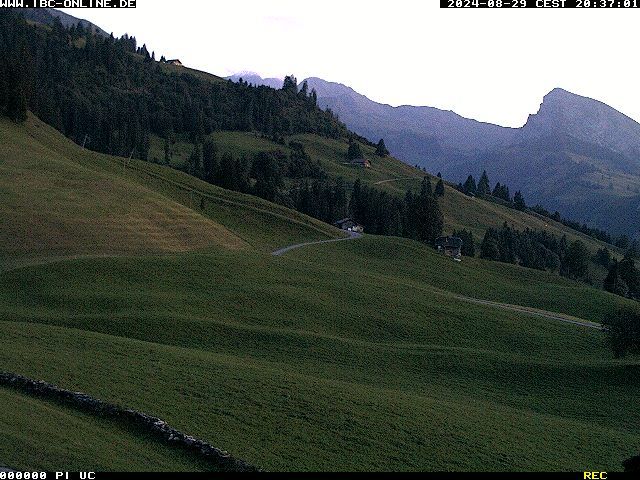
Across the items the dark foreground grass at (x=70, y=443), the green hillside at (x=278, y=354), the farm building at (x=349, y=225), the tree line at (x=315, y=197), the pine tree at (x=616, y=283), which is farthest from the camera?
the farm building at (x=349, y=225)

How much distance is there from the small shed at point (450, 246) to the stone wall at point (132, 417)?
352 ft

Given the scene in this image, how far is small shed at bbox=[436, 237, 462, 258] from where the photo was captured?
430 feet

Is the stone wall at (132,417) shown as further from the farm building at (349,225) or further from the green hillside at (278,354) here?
the farm building at (349,225)

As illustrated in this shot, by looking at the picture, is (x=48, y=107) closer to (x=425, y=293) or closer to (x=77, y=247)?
(x=77, y=247)

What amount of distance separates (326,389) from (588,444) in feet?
49.4

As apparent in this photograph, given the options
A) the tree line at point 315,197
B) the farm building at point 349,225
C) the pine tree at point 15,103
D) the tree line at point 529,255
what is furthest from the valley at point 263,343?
the tree line at point 529,255

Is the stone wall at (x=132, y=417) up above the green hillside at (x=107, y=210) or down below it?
below

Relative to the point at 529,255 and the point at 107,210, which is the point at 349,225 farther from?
the point at 107,210

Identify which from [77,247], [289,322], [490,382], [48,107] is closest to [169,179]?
[48,107]

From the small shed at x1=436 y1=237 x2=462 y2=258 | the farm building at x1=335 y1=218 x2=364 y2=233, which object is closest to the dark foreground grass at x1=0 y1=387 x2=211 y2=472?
the small shed at x1=436 y1=237 x2=462 y2=258

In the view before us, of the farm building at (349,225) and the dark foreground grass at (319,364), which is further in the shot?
the farm building at (349,225)

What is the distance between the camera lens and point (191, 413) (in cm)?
3006

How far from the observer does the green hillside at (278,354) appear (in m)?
29.3

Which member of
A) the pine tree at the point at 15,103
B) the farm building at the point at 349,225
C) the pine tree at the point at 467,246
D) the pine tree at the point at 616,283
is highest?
Result: the pine tree at the point at 15,103
